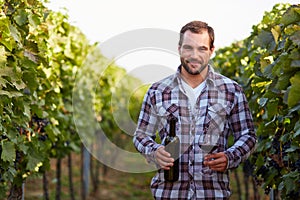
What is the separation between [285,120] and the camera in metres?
3.42

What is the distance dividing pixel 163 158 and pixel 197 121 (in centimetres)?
27

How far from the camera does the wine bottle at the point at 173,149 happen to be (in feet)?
8.86

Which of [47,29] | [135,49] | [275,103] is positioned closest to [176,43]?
[135,49]

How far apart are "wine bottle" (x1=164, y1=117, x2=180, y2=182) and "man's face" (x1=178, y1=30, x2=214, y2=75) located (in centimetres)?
27

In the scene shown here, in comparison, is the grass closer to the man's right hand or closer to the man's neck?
the man's neck

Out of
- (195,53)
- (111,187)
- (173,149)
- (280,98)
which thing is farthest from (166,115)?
(111,187)

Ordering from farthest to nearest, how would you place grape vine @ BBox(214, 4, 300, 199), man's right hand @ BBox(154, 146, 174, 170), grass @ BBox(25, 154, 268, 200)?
grass @ BBox(25, 154, 268, 200)
man's right hand @ BBox(154, 146, 174, 170)
grape vine @ BBox(214, 4, 300, 199)

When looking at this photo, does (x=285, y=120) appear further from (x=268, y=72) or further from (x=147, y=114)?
(x=147, y=114)

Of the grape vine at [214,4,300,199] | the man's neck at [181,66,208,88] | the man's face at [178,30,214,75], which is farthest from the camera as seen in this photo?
the man's neck at [181,66,208,88]

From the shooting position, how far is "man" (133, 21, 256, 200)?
2.68 m

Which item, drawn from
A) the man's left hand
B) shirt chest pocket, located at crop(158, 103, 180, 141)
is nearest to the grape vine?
the man's left hand

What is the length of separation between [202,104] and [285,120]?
2.89 feet

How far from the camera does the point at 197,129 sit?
2721mm

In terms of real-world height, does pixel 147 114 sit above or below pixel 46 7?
below
